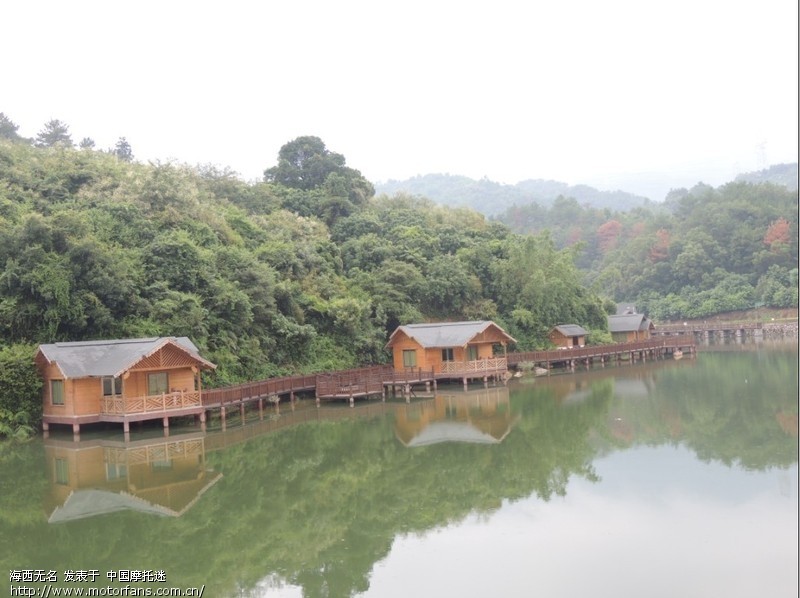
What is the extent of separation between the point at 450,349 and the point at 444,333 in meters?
1.01

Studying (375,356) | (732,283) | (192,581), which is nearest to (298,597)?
(192,581)

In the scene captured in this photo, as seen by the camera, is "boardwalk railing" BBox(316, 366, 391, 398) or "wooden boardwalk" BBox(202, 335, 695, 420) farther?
"boardwalk railing" BBox(316, 366, 391, 398)

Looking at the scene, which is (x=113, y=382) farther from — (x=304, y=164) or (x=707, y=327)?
(x=707, y=327)

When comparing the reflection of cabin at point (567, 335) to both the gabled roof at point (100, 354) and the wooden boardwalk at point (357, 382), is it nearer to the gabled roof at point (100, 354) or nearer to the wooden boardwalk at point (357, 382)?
the wooden boardwalk at point (357, 382)

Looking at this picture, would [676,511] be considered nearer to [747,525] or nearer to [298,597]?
[747,525]

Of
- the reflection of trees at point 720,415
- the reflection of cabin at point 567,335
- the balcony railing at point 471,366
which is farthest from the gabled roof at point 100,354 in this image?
the reflection of cabin at point 567,335

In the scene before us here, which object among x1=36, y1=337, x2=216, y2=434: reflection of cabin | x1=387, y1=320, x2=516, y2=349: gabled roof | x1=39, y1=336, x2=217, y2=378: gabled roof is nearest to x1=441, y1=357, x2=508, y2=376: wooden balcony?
x1=387, y1=320, x2=516, y2=349: gabled roof

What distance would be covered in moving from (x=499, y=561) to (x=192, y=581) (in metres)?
5.31

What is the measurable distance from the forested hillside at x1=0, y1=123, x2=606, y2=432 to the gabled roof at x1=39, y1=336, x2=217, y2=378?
155 centimetres

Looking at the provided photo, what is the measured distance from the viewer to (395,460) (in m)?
20.8

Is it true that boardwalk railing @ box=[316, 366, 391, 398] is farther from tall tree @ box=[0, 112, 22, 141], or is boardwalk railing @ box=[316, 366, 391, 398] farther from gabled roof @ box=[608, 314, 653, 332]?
tall tree @ box=[0, 112, 22, 141]

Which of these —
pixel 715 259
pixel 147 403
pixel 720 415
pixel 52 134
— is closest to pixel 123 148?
pixel 52 134

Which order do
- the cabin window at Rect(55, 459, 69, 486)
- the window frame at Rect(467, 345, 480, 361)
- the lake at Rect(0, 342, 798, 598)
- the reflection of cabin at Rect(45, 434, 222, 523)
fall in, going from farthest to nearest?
the window frame at Rect(467, 345, 480, 361), the cabin window at Rect(55, 459, 69, 486), the reflection of cabin at Rect(45, 434, 222, 523), the lake at Rect(0, 342, 798, 598)

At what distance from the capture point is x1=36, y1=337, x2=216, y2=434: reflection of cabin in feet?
83.8
